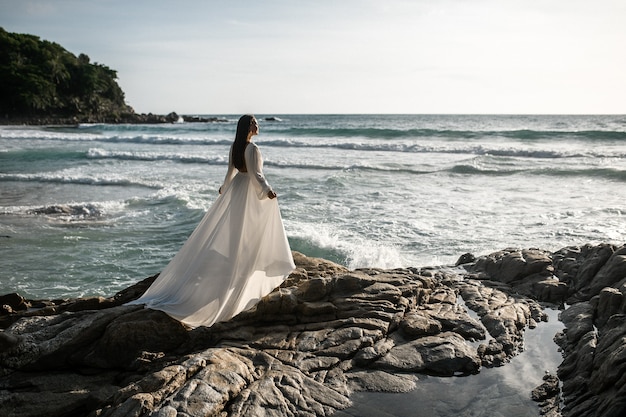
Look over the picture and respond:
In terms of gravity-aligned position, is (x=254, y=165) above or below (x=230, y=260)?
above

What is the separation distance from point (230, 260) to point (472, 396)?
8.18ft

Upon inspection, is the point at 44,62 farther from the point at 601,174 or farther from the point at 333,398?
the point at 333,398

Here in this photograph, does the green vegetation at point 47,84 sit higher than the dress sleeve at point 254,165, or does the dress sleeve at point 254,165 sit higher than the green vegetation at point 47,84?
the green vegetation at point 47,84

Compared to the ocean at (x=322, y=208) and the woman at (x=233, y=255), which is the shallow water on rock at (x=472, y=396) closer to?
the woman at (x=233, y=255)

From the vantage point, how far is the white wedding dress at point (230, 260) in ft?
15.3

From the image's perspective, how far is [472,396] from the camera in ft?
12.7

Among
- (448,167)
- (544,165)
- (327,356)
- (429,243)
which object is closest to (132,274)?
(327,356)

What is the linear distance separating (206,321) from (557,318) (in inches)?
149

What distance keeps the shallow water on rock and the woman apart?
63.7 inches

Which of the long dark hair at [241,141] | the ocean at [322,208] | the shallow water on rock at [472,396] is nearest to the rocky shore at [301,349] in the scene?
the shallow water on rock at [472,396]

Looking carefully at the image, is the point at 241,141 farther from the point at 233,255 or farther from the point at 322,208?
the point at 322,208

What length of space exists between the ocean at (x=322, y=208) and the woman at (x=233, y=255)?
290cm

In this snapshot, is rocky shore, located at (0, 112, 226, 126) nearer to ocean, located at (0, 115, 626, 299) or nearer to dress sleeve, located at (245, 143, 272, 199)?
ocean, located at (0, 115, 626, 299)

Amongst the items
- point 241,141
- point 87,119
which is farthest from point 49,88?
point 241,141
